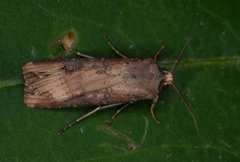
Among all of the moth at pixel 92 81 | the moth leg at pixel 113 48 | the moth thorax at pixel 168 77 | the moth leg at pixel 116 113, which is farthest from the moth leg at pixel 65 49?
the moth thorax at pixel 168 77

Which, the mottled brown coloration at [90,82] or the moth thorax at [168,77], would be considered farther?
the moth thorax at [168,77]

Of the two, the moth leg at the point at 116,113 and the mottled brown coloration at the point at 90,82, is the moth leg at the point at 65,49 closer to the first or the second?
the mottled brown coloration at the point at 90,82

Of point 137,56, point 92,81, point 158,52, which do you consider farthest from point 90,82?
point 158,52

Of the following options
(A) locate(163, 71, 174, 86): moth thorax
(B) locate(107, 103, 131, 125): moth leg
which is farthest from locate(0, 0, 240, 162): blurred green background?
(A) locate(163, 71, 174, 86): moth thorax

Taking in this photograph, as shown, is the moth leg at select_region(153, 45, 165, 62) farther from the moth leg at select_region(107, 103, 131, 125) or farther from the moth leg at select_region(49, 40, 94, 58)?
the moth leg at select_region(49, 40, 94, 58)

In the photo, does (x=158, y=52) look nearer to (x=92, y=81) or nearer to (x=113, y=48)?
(x=113, y=48)
